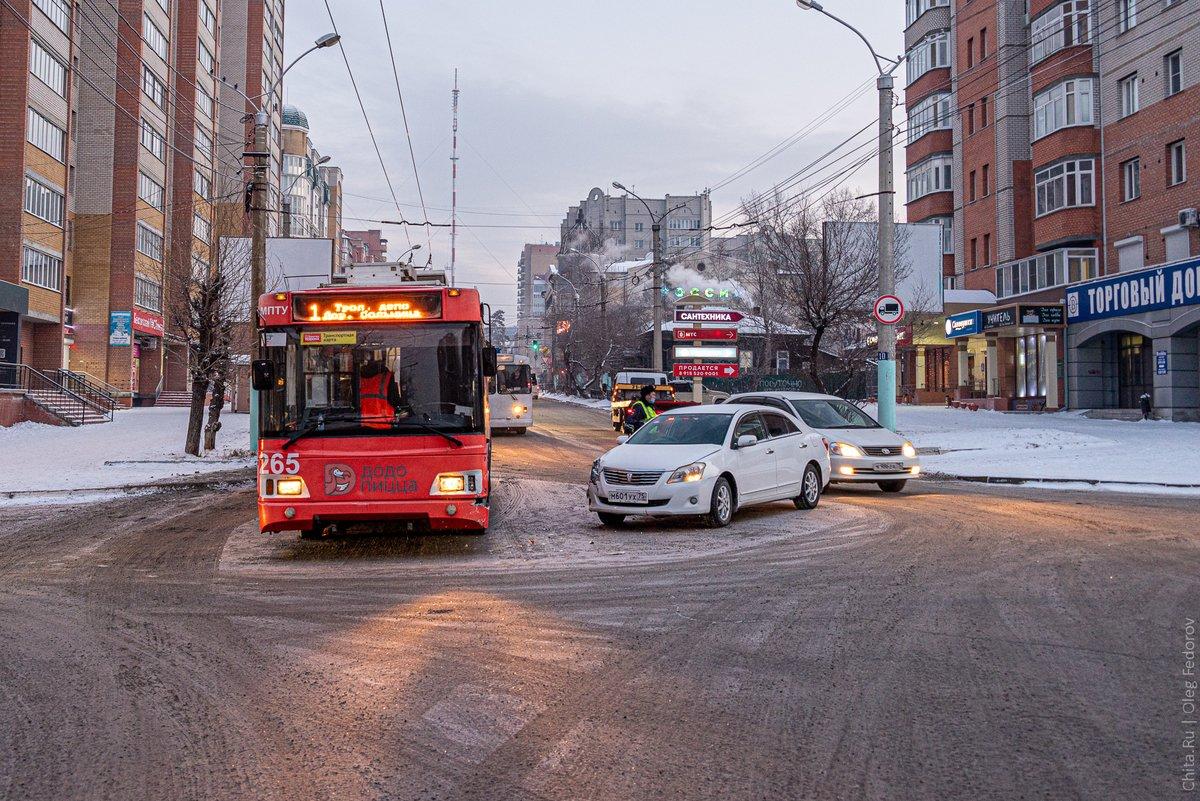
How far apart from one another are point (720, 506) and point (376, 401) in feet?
14.4

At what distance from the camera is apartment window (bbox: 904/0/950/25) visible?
157 ft

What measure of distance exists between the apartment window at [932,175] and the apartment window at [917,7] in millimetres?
7018

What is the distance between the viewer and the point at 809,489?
14039 millimetres

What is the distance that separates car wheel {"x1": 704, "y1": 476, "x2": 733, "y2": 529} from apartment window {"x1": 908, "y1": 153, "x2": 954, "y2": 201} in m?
40.0

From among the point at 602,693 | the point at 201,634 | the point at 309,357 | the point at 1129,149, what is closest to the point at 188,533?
the point at 309,357

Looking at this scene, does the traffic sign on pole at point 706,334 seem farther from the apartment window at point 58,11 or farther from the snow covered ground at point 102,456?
the apartment window at point 58,11

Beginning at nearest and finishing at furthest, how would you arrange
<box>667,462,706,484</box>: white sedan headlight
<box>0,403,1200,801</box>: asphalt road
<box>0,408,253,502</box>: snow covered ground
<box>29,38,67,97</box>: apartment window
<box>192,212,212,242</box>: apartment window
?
<box>0,403,1200,801</box>: asphalt road
<box>667,462,706,484</box>: white sedan headlight
<box>0,408,253,502</box>: snow covered ground
<box>29,38,67,97</box>: apartment window
<box>192,212,212,242</box>: apartment window

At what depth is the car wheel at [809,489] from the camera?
547 inches

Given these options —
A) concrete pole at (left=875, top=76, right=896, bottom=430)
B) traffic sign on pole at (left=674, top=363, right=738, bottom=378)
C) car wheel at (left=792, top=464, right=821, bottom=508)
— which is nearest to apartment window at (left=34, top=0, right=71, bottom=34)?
traffic sign on pole at (left=674, top=363, right=738, bottom=378)

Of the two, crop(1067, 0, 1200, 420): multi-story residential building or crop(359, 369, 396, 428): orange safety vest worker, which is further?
crop(1067, 0, 1200, 420): multi-story residential building

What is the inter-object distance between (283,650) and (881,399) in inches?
692

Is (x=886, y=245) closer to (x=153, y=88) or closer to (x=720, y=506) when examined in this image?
(x=720, y=506)

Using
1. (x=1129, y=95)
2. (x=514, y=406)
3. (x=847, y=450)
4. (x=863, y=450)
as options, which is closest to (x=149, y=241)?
(x=514, y=406)

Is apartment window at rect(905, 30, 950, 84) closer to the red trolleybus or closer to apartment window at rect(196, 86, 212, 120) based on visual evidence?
apartment window at rect(196, 86, 212, 120)
